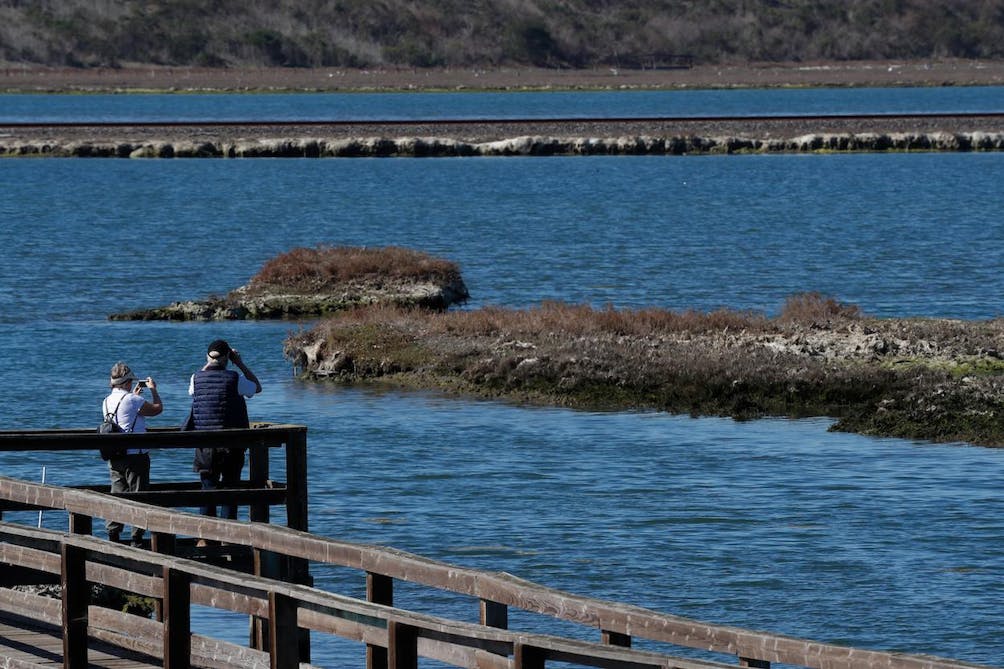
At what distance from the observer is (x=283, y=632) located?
1055 centimetres

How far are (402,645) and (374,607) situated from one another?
0.80 feet

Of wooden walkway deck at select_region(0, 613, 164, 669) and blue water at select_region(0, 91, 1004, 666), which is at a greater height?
wooden walkway deck at select_region(0, 613, 164, 669)

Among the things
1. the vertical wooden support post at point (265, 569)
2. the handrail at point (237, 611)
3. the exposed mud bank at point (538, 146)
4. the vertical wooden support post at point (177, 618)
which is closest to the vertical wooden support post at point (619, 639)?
the handrail at point (237, 611)

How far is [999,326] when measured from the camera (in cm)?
3609

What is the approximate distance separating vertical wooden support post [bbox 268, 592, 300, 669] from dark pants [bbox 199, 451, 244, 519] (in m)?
7.37

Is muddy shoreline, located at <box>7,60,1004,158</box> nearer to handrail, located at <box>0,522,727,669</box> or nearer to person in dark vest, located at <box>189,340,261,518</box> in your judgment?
person in dark vest, located at <box>189,340,261,518</box>

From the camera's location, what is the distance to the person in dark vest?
1788cm

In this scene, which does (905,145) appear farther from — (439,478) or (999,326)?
(439,478)

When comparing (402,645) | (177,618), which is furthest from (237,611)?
(402,645)

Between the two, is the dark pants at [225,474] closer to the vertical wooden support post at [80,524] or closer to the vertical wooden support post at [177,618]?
the vertical wooden support post at [80,524]

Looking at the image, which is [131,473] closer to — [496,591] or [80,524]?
[80,524]

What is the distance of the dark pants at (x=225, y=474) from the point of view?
17906 millimetres

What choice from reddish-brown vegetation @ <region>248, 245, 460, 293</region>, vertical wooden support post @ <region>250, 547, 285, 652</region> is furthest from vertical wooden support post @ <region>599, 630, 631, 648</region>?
reddish-brown vegetation @ <region>248, 245, 460, 293</region>

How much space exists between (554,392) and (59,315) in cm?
1943
